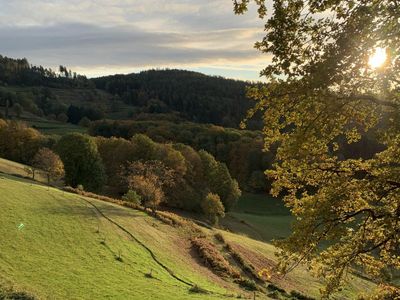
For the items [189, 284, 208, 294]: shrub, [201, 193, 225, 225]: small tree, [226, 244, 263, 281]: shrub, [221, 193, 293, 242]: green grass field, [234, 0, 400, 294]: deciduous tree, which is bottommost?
[221, 193, 293, 242]: green grass field

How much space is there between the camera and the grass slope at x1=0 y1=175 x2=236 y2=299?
26250 mm

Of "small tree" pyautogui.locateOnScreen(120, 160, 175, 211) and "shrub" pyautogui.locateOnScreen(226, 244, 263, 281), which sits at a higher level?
"small tree" pyautogui.locateOnScreen(120, 160, 175, 211)

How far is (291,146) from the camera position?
11.7 m

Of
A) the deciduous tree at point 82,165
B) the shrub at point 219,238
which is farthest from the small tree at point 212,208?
the shrub at point 219,238

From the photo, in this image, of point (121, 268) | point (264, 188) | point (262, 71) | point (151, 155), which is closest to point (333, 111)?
point (262, 71)

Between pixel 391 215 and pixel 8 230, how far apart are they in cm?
3068

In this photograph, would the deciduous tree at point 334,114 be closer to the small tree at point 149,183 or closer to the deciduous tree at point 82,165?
the small tree at point 149,183

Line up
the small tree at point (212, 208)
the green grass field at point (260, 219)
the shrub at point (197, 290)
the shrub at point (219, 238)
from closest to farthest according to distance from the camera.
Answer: the shrub at point (197, 290)
the shrub at point (219, 238)
the small tree at point (212, 208)
the green grass field at point (260, 219)

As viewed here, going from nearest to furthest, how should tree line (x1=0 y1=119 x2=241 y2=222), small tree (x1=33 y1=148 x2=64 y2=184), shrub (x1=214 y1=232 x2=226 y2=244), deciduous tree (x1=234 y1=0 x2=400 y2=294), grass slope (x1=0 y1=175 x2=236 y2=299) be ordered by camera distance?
deciduous tree (x1=234 y1=0 x2=400 y2=294) → grass slope (x1=0 y1=175 x2=236 y2=299) → shrub (x1=214 y1=232 x2=226 y2=244) → small tree (x1=33 y1=148 x2=64 y2=184) → tree line (x1=0 y1=119 x2=241 y2=222)

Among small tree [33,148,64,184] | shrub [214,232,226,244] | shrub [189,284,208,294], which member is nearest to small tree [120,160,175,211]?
shrub [214,232,226,244]

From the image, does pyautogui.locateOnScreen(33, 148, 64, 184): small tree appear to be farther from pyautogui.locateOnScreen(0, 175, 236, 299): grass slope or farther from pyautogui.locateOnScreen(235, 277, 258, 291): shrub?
pyautogui.locateOnScreen(235, 277, 258, 291): shrub

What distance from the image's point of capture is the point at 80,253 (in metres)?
33.3

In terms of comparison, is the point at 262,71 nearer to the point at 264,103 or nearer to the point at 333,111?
the point at 264,103

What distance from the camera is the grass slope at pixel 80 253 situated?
26.2 m
